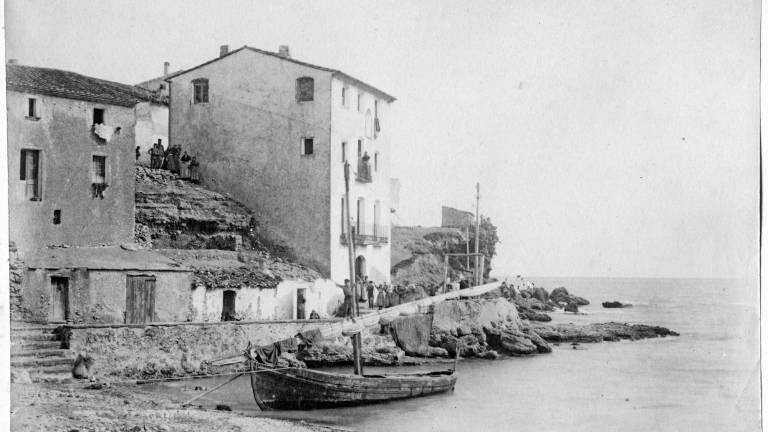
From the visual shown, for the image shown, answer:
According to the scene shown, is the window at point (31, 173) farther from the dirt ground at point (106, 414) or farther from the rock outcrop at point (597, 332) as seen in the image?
the rock outcrop at point (597, 332)

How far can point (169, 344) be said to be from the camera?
8.08m

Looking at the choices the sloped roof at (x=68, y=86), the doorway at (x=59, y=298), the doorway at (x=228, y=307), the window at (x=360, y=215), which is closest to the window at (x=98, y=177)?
the sloped roof at (x=68, y=86)

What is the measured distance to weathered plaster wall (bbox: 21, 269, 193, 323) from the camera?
7547 millimetres

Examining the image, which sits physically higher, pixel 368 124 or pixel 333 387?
pixel 368 124

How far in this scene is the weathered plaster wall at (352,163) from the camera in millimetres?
8516

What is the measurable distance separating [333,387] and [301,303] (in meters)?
1.02

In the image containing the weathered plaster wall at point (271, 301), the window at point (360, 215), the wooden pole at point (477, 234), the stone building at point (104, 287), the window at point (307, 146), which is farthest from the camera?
the window at point (360, 215)

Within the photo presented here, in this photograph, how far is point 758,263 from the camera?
28.3 ft

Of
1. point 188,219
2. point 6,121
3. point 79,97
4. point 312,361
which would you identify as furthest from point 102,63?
point 312,361

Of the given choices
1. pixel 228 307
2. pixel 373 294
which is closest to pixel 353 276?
pixel 373 294

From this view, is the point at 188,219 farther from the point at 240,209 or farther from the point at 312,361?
the point at 312,361

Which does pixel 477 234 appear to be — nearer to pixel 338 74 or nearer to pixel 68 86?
pixel 338 74

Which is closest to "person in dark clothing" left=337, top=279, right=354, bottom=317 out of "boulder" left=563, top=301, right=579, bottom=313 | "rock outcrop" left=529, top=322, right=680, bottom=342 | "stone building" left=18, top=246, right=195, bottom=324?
"stone building" left=18, top=246, right=195, bottom=324

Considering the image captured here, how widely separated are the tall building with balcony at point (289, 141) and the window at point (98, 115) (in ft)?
2.52
